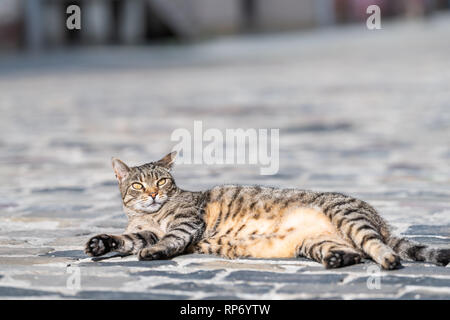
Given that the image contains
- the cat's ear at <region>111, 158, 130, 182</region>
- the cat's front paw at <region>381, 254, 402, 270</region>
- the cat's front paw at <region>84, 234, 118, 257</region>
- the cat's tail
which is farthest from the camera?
the cat's ear at <region>111, 158, 130, 182</region>

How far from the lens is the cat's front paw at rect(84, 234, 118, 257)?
5102 millimetres

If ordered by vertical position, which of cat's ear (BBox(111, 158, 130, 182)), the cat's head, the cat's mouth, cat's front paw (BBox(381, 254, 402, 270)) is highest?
cat's ear (BBox(111, 158, 130, 182))

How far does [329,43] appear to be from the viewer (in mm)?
38062

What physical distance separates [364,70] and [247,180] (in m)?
17.3

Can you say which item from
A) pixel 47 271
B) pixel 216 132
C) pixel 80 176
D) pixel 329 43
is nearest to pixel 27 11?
pixel 329 43

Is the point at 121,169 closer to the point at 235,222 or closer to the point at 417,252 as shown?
the point at 235,222

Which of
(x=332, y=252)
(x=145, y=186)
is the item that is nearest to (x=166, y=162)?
(x=145, y=186)

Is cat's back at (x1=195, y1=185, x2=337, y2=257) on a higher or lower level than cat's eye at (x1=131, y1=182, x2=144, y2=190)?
lower

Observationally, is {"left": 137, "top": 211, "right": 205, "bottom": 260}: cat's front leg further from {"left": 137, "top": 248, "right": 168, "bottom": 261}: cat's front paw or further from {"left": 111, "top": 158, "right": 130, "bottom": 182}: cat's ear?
{"left": 111, "top": 158, "right": 130, "bottom": 182}: cat's ear

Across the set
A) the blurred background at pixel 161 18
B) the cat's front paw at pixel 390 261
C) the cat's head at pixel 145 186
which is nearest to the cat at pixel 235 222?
the cat's head at pixel 145 186

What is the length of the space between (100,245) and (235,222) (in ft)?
2.58

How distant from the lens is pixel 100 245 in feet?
16.8

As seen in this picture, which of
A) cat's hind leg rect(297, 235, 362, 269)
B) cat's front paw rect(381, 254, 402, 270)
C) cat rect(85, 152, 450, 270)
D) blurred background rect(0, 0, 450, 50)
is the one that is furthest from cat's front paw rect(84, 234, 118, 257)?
blurred background rect(0, 0, 450, 50)

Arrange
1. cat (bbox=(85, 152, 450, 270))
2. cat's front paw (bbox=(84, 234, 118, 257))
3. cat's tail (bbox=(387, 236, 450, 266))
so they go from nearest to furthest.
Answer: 1. cat's tail (bbox=(387, 236, 450, 266))
2. cat (bbox=(85, 152, 450, 270))
3. cat's front paw (bbox=(84, 234, 118, 257))
